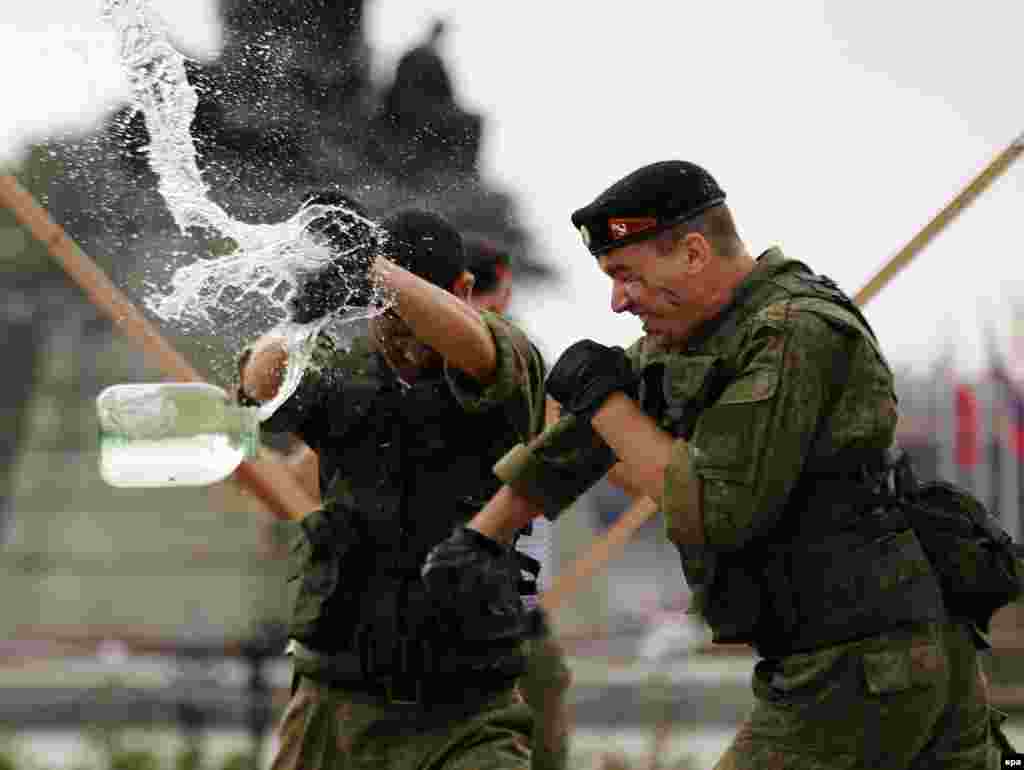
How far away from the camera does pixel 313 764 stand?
5109mm

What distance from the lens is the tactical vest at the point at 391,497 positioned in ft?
16.2

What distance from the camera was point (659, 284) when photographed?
4.15 m

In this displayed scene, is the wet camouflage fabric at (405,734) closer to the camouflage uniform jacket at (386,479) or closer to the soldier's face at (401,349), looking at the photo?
the camouflage uniform jacket at (386,479)

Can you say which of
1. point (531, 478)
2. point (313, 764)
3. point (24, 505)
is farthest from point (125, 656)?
point (531, 478)

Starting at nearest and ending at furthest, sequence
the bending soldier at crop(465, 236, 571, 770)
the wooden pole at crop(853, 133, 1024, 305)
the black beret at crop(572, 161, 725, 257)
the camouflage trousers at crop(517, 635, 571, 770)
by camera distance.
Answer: the black beret at crop(572, 161, 725, 257), the wooden pole at crop(853, 133, 1024, 305), the bending soldier at crop(465, 236, 571, 770), the camouflage trousers at crop(517, 635, 571, 770)

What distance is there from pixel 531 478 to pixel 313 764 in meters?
Result: 1.25

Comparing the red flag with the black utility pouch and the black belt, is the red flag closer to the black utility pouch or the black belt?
the black belt

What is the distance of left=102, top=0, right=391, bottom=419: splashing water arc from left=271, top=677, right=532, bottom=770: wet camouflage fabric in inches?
42.1

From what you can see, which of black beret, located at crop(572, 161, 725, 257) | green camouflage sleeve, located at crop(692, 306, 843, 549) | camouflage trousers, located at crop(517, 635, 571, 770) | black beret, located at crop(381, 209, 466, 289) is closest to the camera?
green camouflage sleeve, located at crop(692, 306, 843, 549)

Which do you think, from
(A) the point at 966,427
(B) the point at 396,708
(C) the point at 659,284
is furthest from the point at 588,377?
(A) the point at 966,427

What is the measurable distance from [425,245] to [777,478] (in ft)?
4.07

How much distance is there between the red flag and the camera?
13.9 m

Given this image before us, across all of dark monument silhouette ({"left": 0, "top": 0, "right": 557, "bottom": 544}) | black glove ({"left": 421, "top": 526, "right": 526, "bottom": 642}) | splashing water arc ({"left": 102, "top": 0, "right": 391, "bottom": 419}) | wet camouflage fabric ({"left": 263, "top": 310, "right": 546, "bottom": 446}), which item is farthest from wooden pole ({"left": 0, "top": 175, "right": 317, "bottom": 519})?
black glove ({"left": 421, "top": 526, "right": 526, "bottom": 642})

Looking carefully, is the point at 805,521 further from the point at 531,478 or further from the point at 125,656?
the point at 125,656
